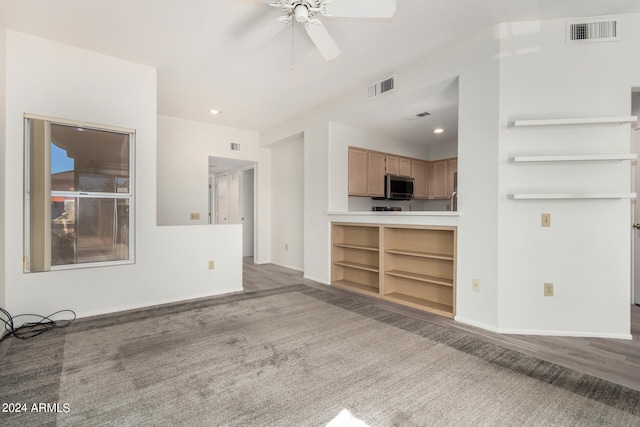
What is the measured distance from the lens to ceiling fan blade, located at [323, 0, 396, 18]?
1972 millimetres

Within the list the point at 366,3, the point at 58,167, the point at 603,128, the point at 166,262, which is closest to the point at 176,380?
the point at 166,262

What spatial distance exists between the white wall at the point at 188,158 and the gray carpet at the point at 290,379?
2618 millimetres

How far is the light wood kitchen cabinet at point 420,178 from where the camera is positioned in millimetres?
6168

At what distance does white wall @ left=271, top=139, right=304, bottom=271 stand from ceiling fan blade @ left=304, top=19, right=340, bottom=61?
119 inches

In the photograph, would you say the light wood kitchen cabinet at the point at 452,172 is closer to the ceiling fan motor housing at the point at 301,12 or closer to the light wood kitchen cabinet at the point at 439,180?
the light wood kitchen cabinet at the point at 439,180

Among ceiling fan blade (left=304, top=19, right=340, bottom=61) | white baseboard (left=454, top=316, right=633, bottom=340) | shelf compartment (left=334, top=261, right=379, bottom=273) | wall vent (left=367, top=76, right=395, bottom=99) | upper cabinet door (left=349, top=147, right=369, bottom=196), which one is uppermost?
wall vent (left=367, top=76, right=395, bottom=99)

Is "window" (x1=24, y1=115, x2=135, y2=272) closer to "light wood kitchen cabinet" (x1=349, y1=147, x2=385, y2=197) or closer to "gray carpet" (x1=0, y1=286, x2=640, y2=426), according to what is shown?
"gray carpet" (x1=0, y1=286, x2=640, y2=426)

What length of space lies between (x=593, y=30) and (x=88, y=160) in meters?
4.82

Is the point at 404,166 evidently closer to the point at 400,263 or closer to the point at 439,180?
the point at 439,180

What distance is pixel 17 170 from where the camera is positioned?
9.09ft

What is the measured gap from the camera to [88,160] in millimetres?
3113

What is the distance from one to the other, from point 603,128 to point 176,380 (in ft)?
12.4

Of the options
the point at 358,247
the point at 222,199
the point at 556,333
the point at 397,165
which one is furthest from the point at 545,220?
the point at 222,199

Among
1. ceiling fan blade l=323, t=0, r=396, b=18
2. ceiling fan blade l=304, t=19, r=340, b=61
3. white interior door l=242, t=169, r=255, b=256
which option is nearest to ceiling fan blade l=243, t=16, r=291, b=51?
ceiling fan blade l=304, t=19, r=340, b=61
